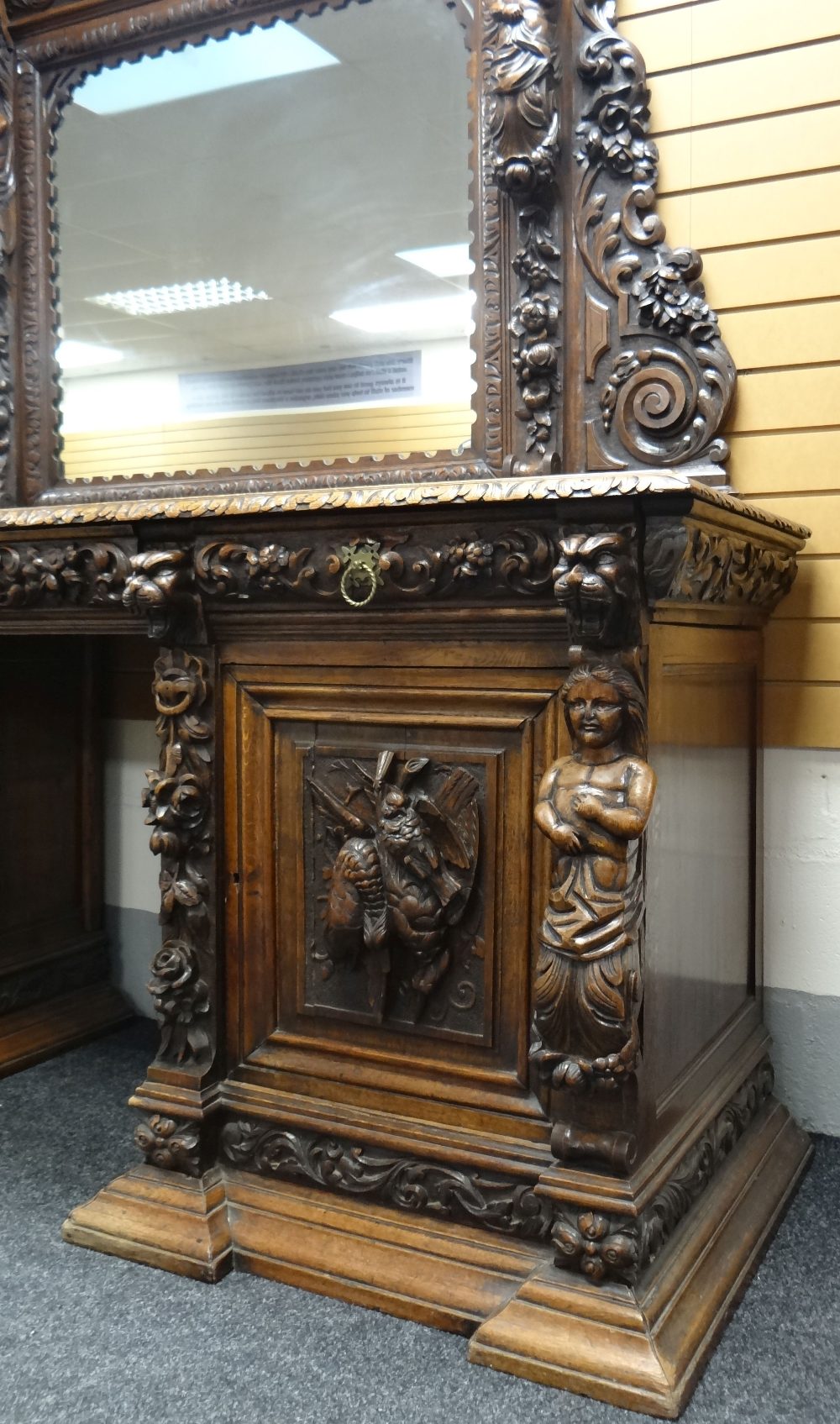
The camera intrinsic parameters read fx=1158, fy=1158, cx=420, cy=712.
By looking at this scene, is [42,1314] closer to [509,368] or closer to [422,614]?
[422,614]

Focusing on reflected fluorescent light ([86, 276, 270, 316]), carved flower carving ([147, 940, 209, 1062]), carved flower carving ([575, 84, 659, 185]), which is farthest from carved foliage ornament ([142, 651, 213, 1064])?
carved flower carving ([575, 84, 659, 185])

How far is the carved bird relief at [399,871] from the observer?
1814 millimetres

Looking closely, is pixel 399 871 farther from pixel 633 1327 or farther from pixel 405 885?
pixel 633 1327

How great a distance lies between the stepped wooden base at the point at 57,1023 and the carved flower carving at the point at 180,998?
0.94 m

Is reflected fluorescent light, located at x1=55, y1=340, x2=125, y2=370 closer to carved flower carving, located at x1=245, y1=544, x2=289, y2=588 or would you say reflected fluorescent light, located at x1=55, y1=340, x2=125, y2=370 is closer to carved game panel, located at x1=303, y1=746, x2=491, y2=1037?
carved flower carving, located at x1=245, y1=544, x2=289, y2=588

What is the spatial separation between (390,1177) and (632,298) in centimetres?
169

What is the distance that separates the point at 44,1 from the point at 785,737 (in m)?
2.46

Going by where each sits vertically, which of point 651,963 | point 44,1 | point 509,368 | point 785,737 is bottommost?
point 651,963

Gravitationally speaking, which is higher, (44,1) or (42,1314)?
(44,1)

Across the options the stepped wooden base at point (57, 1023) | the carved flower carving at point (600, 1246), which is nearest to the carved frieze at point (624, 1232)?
the carved flower carving at point (600, 1246)

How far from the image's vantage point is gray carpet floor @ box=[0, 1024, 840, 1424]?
153cm

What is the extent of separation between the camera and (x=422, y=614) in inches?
71.1

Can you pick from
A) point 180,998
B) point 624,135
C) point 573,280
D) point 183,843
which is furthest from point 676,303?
point 180,998

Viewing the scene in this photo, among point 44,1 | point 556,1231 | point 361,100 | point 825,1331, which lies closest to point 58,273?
point 44,1
